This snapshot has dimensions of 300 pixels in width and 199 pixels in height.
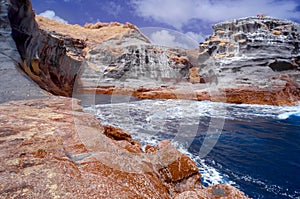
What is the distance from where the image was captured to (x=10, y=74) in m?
6.65

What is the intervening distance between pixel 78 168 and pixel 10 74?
6699 mm

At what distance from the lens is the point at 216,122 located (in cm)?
966

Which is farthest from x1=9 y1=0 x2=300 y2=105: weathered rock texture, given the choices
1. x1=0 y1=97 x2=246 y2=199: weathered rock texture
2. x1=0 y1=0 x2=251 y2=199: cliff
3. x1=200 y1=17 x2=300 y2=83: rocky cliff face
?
x1=0 y1=97 x2=246 y2=199: weathered rock texture

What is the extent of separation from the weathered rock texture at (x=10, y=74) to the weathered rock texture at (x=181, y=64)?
38 centimetres

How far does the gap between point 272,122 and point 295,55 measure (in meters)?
16.3

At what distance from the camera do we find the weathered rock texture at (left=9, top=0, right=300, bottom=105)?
998 cm

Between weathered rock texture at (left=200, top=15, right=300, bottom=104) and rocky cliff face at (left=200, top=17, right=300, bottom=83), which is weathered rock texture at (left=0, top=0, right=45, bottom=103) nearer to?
weathered rock texture at (left=200, top=15, right=300, bottom=104)

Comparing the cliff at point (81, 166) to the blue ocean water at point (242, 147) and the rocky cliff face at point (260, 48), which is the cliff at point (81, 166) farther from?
the rocky cliff face at point (260, 48)

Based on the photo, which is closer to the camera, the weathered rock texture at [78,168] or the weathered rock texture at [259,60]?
the weathered rock texture at [78,168]

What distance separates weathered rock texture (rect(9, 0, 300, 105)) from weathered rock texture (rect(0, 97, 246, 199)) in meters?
7.18

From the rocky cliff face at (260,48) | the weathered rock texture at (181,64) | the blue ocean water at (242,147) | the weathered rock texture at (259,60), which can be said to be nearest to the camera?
the blue ocean water at (242,147)

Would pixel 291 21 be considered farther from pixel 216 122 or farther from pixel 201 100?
pixel 216 122

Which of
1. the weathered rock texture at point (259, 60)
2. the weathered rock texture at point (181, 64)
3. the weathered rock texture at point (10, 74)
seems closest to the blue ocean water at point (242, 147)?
the weathered rock texture at point (10, 74)

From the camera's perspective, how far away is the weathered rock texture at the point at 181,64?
9983 millimetres
